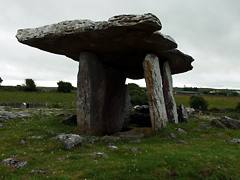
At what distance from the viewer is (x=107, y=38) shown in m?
9.70

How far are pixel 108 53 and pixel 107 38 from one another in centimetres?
226

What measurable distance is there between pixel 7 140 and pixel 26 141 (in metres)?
0.76

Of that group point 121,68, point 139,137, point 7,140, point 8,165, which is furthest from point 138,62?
point 8,165

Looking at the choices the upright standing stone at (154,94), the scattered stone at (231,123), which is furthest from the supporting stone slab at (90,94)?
the scattered stone at (231,123)

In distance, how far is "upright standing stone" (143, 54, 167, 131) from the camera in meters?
10.6

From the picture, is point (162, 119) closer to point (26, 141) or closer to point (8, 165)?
point (26, 141)

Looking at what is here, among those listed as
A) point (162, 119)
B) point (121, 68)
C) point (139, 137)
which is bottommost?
point (139, 137)

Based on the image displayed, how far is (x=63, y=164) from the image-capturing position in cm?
556

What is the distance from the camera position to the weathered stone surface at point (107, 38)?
27.7ft

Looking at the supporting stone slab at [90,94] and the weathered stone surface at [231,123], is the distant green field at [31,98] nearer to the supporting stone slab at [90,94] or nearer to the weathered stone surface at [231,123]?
the supporting stone slab at [90,94]

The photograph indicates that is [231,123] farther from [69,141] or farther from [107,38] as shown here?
[69,141]

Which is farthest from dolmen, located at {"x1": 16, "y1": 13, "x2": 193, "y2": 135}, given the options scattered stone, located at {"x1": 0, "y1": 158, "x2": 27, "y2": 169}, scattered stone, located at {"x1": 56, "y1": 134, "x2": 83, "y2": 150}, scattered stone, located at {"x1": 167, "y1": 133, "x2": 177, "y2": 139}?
scattered stone, located at {"x1": 0, "y1": 158, "x2": 27, "y2": 169}

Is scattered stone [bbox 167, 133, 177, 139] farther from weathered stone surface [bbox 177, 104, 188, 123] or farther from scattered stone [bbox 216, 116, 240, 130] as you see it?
scattered stone [bbox 216, 116, 240, 130]

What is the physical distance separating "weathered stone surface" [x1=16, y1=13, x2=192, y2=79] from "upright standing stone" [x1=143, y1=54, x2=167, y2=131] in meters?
0.95
